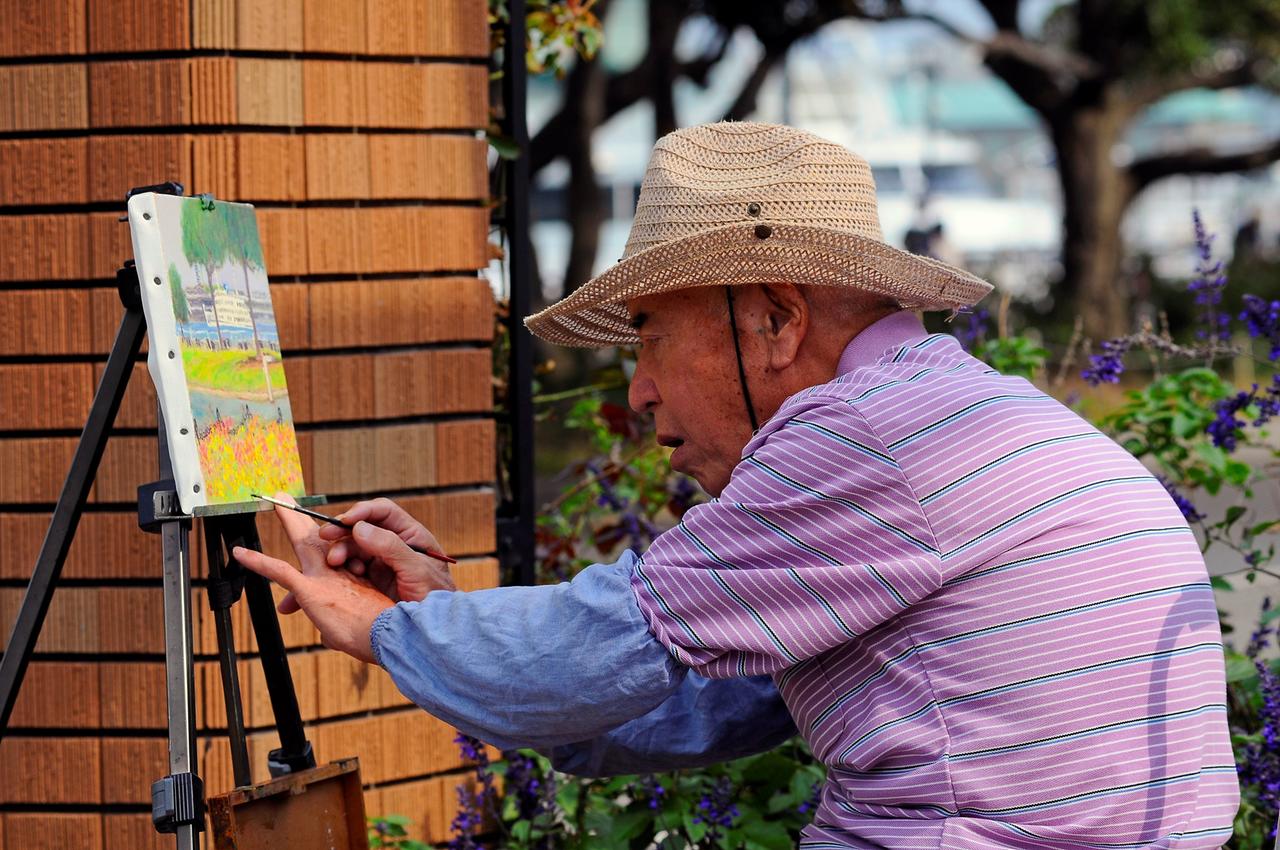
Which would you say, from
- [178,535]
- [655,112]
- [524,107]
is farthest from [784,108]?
[178,535]

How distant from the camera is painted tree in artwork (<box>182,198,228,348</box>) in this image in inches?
87.5

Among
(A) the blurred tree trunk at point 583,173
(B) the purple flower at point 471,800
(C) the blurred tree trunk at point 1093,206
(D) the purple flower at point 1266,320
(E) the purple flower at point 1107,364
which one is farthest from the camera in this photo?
(C) the blurred tree trunk at point 1093,206

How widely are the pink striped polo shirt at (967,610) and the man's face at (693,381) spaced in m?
0.23

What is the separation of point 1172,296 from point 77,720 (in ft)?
54.3

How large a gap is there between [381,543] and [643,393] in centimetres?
43

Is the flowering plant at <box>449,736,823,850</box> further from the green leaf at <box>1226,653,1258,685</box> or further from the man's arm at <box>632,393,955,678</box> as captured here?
the man's arm at <box>632,393,955,678</box>

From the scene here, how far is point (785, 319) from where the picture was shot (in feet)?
6.84

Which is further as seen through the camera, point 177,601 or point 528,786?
point 528,786

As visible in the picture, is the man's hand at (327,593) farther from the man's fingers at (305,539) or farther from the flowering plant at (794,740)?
the flowering plant at (794,740)

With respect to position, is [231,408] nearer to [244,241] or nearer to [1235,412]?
[244,241]

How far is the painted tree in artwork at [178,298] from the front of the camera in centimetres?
215

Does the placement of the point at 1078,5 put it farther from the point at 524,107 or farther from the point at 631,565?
the point at 631,565

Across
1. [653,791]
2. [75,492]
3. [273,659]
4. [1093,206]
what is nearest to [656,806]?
[653,791]

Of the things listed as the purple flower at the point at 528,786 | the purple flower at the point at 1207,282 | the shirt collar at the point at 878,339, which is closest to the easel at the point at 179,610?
the purple flower at the point at 528,786
